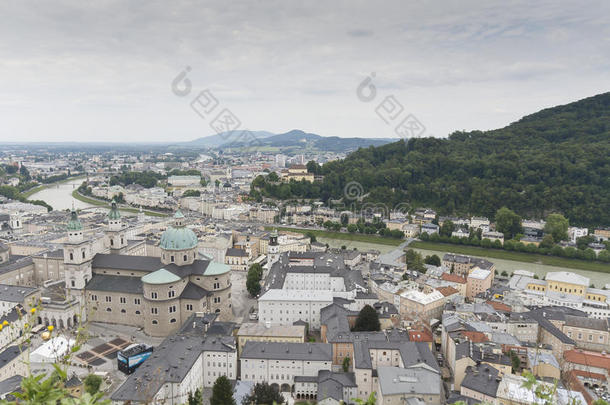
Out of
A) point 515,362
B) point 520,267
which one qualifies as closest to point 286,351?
point 515,362

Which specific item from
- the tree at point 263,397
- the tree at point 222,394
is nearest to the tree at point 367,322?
the tree at point 263,397

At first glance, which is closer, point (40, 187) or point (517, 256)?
point (517, 256)

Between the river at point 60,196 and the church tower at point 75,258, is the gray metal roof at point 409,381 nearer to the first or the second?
the church tower at point 75,258

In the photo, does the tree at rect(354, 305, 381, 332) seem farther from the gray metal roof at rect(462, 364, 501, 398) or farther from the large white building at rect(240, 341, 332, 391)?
the gray metal roof at rect(462, 364, 501, 398)

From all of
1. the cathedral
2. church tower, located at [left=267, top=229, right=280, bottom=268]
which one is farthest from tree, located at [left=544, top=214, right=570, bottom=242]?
the cathedral

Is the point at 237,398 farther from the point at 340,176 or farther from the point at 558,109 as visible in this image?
the point at 558,109

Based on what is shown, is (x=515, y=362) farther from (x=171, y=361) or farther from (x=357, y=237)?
(x=357, y=237)

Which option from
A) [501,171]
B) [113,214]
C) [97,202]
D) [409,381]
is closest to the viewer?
[409,381]
